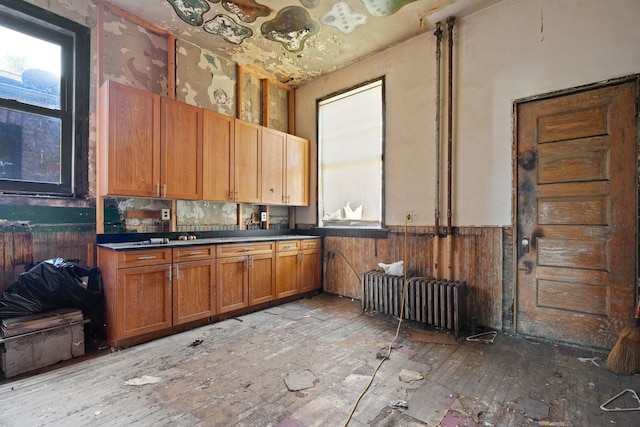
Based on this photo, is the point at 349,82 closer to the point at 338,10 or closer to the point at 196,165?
the point at 338,10

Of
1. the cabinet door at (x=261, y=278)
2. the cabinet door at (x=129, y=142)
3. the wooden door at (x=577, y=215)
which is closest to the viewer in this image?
the wooden door at (x=577, y=215)

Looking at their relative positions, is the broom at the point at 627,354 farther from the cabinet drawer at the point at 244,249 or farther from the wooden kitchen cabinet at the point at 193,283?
the wooden kitchen cabinet at the point at 193,283

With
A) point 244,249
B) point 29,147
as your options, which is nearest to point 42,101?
point 29,147

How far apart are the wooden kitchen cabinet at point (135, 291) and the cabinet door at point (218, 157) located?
98 centimetres

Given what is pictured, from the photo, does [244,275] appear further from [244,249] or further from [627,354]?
[627,354]

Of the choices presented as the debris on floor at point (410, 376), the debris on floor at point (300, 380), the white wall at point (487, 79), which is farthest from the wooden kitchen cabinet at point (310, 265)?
the debris on floor at point (410, 376)

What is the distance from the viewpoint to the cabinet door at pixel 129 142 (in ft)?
9.16

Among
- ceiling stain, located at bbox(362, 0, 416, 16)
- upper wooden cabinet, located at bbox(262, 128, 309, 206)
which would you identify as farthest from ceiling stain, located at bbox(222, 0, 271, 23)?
upper wooden cabinet, located at bbox(262, 128, 309, 206)

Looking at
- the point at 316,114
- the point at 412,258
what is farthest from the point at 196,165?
the point at 412,258

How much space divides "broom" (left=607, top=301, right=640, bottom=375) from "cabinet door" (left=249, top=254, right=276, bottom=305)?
3282 mm

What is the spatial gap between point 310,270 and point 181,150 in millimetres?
2385

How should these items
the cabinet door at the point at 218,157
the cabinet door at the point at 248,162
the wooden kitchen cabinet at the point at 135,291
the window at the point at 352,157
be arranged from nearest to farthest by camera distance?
the wooden kitchen cabinet at the point at 135,291, the cabinet door at the point at 218,157, the cabinet door at the point at 248,162, the window at the point at 352,157

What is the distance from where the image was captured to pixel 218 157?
3.62 m

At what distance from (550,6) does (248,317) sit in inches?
175
